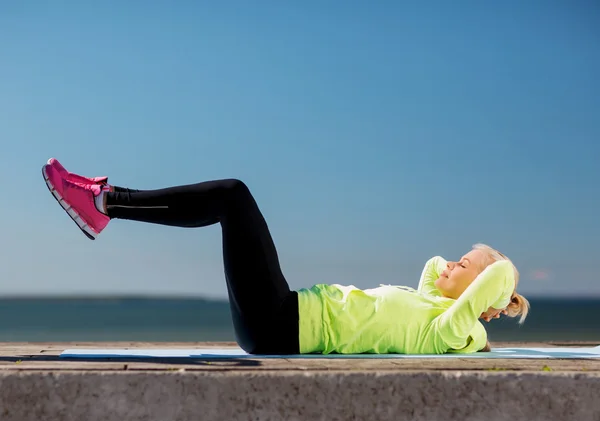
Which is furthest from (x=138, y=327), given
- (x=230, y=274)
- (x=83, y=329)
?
(x=230, y=274)

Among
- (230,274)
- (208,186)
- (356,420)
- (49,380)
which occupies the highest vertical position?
(208,186)

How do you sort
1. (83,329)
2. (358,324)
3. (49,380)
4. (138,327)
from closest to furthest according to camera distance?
(49,380)
(358,324)
(83,329)
(138,327)

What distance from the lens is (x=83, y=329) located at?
106 feet

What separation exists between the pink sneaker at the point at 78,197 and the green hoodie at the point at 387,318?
1.01 m

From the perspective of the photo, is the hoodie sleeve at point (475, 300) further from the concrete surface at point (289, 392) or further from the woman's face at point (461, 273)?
the concrete surface at point (289, 392)

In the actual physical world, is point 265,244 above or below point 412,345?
above

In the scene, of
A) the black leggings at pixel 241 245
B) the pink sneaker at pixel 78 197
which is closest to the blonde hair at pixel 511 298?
the black leggings at pixel 241 245

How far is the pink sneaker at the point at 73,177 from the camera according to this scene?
10.9 ft

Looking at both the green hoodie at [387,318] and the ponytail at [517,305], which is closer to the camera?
the green hoodie at [387,318]

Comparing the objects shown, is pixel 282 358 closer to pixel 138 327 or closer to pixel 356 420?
pixel 356 420

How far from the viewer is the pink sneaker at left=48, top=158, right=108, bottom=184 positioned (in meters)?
3.31

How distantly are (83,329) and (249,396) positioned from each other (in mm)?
31494

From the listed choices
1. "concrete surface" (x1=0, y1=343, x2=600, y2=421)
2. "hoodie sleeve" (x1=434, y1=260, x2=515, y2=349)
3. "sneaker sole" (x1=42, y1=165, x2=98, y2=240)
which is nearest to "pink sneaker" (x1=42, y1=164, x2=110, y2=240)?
"sneaker sole" (x1=42, y1=165, x2=98, y2=240)

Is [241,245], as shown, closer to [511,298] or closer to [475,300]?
[475,300]
